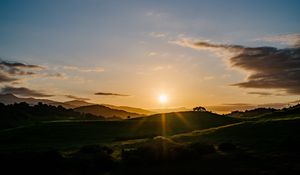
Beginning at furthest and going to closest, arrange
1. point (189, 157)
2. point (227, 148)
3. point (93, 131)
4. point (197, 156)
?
point (93, 131), point (227, 148), point (197, 156), point (189, 157)

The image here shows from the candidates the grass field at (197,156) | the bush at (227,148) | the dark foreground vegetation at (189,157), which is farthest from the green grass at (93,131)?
the bush at (227,148)

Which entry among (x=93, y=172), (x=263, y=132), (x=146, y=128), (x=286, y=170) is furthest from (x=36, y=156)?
(x=146, y=128)

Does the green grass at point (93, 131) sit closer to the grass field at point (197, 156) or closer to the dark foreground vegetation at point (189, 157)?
the grass field at point (197, 156)

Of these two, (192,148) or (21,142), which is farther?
(21,142)

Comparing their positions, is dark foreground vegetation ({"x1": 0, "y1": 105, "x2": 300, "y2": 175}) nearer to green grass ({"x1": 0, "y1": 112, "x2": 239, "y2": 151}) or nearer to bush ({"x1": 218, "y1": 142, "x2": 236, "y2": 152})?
bush ({"x1": 218, "y1": 142, "x2": 236, "y2": 152})

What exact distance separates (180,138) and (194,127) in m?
33.8

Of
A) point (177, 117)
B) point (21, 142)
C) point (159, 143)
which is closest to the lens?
point (159, 143)

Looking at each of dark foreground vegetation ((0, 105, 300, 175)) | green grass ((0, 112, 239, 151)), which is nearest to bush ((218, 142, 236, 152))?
dark foreground vegetation ((0, 105, 300, 175))

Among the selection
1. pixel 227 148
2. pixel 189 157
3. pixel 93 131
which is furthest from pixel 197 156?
pixel 93 131

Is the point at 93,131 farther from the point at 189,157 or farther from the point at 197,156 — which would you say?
the point at 189,157

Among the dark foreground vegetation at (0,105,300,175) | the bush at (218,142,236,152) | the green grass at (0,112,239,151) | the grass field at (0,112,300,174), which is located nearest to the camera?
the dark foreground vegetation at (0,105,300,175)

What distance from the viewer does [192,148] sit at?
50125 millimetres

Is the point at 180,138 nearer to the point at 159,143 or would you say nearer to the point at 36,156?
the point at 159,143

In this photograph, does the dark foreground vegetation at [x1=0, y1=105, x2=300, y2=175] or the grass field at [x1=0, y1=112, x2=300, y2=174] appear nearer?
the dark foreground vegetation at [x1=0, y1=105, x2=300, y2=175]
